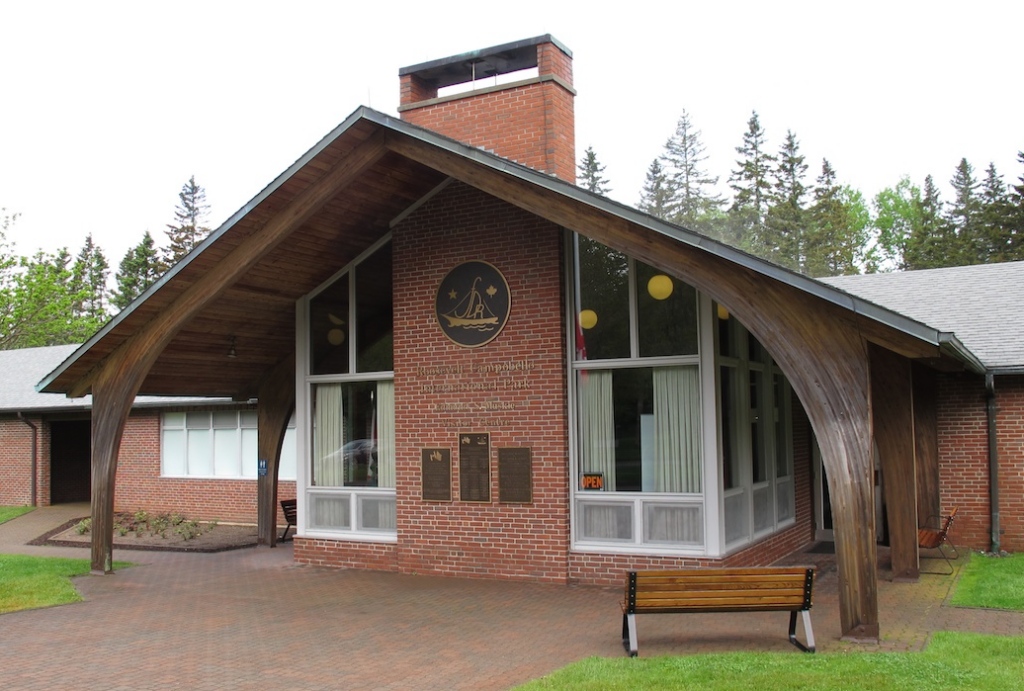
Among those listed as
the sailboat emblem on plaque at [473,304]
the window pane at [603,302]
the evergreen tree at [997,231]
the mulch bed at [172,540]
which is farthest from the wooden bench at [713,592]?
the evergreen tree at [997,231]

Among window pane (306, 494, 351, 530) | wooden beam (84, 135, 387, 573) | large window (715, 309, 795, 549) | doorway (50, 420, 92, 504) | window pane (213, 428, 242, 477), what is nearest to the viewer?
wooden beam (84, 135, 387, 573)

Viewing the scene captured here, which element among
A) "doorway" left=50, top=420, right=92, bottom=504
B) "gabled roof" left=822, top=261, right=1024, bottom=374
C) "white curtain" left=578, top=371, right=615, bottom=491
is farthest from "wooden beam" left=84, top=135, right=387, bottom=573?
"doorway" left=50, top=420, right=92, bottom=504

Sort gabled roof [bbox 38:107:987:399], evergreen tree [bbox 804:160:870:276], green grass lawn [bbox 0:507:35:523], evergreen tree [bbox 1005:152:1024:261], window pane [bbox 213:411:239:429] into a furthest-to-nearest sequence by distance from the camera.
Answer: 1. evergreen tree [bbox 804:160:870:276]
2. evergreen tree [bbox 1005:152:1024:261]
3. green grass lawn [bbox 0:507:35:523]
4. window pane [bbox 213:411:239:429]
5. gabled roof [bbox 38:107:987:399]

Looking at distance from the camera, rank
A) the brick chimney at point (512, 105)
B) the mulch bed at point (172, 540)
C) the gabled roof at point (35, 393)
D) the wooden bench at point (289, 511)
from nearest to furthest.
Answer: the brick chimney at point (512, 105)
the mulch bed at point (172, 540)
the wooden bench at point (289, 511)
the gabled roof at point (35, 393)

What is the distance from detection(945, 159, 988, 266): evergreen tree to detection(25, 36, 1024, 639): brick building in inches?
1258

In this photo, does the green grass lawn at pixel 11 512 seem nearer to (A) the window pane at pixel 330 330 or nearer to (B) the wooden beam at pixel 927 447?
(A) the window pane at pixel 330 330

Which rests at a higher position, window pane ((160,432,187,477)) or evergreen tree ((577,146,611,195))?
evergreen tree ((577,146,611,195))

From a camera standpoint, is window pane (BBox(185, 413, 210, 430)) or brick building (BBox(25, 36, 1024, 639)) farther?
window pane (BBox(185, 413, 210, 430))

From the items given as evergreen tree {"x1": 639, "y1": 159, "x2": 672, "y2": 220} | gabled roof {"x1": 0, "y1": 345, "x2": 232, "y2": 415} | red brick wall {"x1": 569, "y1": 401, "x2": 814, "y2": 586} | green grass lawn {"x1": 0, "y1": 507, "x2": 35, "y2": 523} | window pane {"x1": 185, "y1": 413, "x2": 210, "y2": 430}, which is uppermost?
evergreen tree {"x1": 639, "y1": 159, "x2": 672, "y2": 220}

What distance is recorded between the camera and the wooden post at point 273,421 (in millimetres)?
15711

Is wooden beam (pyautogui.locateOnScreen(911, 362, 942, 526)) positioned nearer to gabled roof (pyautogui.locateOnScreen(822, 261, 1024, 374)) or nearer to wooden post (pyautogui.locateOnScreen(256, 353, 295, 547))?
gabled roof (pyautogui.locateOnScreen(822, 261, 1024, 374))

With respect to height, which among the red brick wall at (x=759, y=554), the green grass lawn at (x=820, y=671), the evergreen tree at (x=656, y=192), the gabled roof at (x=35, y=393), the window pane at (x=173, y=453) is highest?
the evergreen tree at (x=656, y=192)

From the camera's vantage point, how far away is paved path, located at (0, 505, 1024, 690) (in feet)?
25.8

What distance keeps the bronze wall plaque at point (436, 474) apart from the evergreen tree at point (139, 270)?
155 ft
